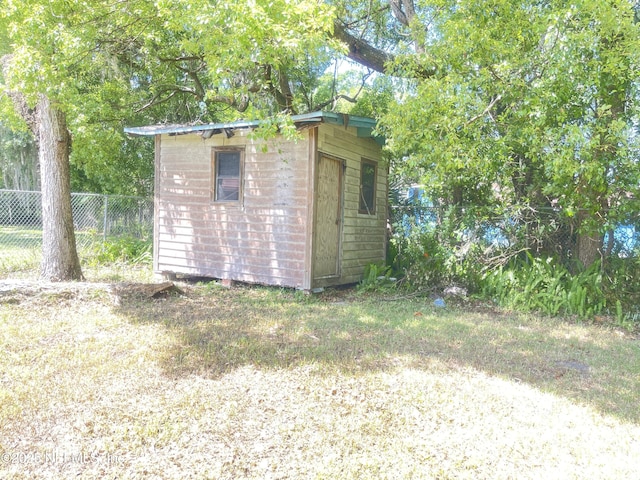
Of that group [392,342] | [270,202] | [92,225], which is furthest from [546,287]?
[92,225]

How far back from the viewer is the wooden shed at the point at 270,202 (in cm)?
768

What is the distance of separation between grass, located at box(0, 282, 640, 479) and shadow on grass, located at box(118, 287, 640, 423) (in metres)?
0.03

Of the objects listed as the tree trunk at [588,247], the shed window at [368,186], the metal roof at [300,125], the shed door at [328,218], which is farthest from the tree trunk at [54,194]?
the tree trunk at [588,247]

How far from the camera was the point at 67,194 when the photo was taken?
7.54 metres

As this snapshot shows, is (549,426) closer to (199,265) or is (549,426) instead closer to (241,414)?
(241,414)

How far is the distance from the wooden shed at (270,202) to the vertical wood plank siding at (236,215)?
2cm

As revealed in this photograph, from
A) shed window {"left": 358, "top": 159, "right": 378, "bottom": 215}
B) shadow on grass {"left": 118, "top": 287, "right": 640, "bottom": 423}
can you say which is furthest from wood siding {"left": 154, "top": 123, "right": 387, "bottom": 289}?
shadow on grass {"left": 118, "top": 287, "right": 640, "bottom": 423}

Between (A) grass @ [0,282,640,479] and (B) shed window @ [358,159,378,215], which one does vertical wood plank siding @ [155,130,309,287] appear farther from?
(A) grass @ [0,282,640,479]

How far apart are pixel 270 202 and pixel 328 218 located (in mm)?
1037

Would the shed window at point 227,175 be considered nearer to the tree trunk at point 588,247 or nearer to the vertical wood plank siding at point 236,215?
the vertical wood plank siding at point 236,215

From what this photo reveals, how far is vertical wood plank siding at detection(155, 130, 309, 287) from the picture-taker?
25.4 feet

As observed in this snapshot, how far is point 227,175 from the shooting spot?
848 centimetres

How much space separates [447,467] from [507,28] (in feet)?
20.8

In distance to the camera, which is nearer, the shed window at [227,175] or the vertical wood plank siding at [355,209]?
the vertical wood plank siding at [355,209]
